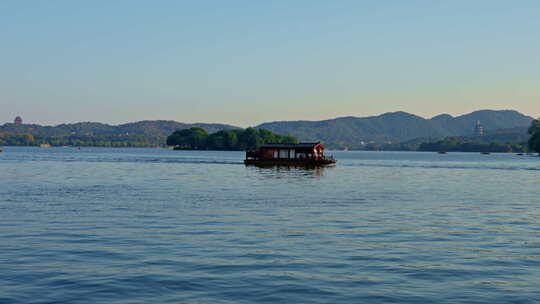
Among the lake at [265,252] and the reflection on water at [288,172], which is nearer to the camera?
the lake at [265,252]

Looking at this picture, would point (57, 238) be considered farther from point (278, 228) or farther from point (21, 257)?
point (278, 228)

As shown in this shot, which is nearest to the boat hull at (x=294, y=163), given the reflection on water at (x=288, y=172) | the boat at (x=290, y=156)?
the boat at (x=290, y=156)

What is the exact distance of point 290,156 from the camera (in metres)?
134

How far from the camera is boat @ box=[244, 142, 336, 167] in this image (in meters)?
132

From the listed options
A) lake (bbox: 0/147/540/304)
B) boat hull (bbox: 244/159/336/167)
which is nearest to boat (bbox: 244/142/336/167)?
boat hull (bbox: 244/159/336/167)

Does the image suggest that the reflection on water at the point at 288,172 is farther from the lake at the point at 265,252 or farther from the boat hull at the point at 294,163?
the lake at the point at 265,252

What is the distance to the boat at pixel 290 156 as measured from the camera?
132 metres

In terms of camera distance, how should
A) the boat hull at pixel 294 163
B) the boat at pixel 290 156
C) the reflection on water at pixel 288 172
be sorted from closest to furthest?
the reflection on water at pixel 288 172
the boat hull at pixel 294 163
the boat at pixel 290 156

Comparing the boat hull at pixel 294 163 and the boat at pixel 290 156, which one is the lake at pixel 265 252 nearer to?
the boat hull at pixel 294 163

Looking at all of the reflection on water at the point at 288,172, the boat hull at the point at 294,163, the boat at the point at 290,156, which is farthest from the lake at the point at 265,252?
the boat at the point at 290,156

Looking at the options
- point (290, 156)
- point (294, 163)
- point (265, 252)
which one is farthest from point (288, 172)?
point (265, 252)

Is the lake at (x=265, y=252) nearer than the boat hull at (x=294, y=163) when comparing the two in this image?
Yes

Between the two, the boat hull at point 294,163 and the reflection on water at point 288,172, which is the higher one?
the boat hull at point 294,163

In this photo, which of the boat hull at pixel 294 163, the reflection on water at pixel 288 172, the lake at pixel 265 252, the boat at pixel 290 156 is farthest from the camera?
the boat at pixel 290 156
